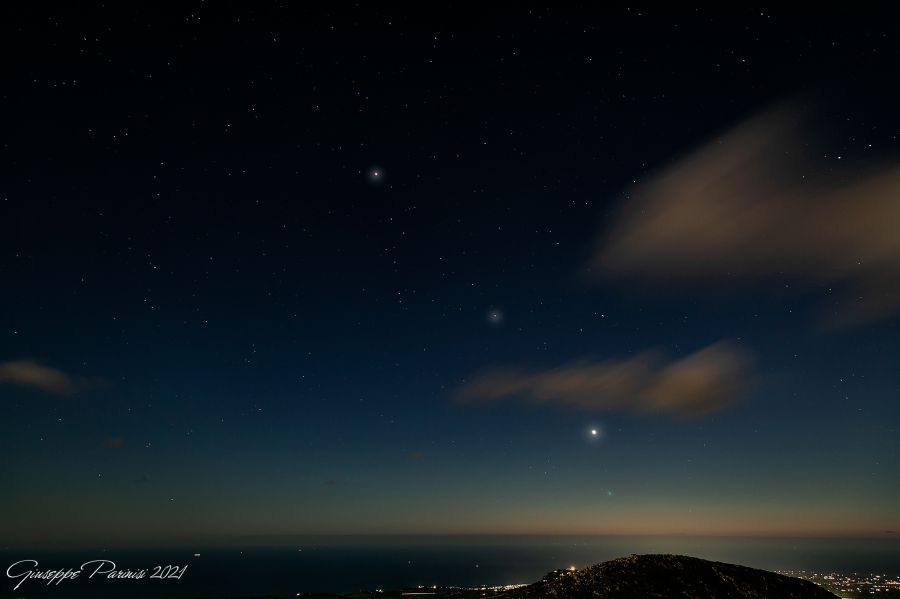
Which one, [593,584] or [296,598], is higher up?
[593,584]

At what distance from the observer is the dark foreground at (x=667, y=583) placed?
4988cm

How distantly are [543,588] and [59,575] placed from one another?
66.0m

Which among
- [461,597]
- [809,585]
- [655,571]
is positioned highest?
[655,571]

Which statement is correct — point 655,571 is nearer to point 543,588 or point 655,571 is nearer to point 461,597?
point 543,588

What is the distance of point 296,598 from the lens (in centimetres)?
19950

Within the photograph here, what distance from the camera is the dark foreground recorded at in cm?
4988

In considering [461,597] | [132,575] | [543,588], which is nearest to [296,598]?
[461,597]

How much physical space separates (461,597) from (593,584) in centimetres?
16487

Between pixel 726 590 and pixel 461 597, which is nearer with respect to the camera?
pixel 726 590

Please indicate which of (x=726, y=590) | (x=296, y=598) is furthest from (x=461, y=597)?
(x=726, y=590)

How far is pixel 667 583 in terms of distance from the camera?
51875mm

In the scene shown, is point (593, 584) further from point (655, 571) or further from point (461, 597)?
point (461, 597)

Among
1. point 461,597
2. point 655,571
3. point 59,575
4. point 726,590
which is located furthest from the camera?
point 461,597

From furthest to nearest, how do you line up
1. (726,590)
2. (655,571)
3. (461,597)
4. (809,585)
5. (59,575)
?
(461,597) < (59,575) < (809,585) < (655,571) < (726,590)
